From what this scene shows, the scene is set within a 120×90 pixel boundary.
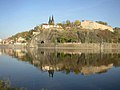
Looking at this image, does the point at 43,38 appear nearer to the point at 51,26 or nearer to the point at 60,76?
the point at 51,26

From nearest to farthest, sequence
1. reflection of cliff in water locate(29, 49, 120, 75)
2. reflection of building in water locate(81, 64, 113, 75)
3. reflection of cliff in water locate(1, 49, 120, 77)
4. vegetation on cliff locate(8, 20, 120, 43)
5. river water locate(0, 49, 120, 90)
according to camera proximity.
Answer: river water locate(0, 49, 120, 90), reflection of building in water locate(81, 64, 113, 75), reflection of cliff in water locate(1, 49, 120, 77), reflection of cliff in water locate(29, 49, 120, 75), vegetation on cliff locate(8, 20, 120, 43)

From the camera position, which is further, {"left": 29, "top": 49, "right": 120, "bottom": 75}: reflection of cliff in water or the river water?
{"left": 29, "top": 49, "right": 120, "bottom": 75}: reflection of cliff in water

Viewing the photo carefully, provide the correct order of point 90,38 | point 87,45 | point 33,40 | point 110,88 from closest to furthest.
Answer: point 110,88 → point 87,45 → point 90,38 → point 33,40

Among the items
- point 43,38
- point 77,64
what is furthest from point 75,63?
point 43,38

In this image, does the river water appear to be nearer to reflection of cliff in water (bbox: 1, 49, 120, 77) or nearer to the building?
reflection of cliff in water (bbox: 1, 49, 120, 77)

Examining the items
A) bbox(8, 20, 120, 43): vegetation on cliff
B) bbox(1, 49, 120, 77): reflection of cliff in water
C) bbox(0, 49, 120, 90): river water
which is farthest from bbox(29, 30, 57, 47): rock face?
bbox(0, 49, 120, 90): river water

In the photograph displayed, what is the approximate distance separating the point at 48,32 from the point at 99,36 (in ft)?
119

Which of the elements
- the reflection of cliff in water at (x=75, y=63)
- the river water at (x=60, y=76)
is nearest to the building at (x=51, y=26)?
the reflection of cliff in water at (x=75, y=63)

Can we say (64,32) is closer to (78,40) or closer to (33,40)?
(78,40)

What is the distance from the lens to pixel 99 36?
161750 millimetres

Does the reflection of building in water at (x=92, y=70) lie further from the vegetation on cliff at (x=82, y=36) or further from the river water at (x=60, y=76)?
the vegetation on cliff at (x=82, y=36)

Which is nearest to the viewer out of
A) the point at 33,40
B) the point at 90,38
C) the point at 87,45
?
the point at 87,45

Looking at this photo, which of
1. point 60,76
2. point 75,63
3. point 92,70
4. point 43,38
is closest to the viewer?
point 60,76

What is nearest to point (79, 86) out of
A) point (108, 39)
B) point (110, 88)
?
point (110, 88)
